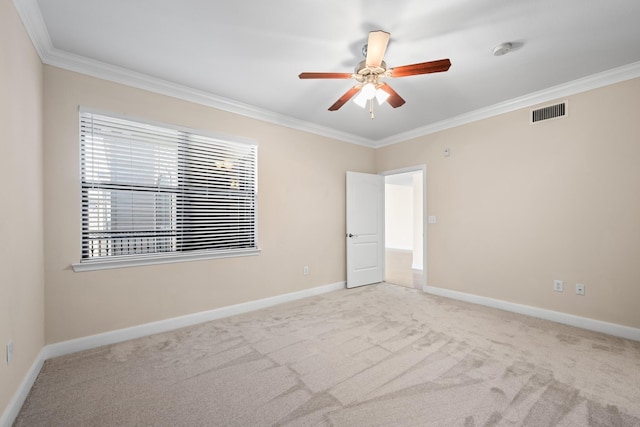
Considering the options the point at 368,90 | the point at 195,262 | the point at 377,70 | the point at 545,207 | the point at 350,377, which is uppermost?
the point at 377,70

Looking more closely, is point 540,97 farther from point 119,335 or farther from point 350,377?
point 119,335

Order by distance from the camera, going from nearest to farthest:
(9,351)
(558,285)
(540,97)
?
(9,351), (558,285), (540,97)

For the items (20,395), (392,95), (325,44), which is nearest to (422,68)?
(392,95)

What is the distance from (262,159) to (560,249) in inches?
150

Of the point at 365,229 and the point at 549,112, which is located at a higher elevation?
the point at 549,112

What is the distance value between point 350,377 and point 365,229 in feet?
10.2

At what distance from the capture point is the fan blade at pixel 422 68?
1.93 m

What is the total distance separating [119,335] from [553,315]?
473cm

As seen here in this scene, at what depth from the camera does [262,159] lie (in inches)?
152

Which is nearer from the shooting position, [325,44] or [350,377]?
[350,377]

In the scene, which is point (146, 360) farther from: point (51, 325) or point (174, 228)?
point (174, 228)

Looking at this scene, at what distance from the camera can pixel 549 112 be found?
10.8 feet

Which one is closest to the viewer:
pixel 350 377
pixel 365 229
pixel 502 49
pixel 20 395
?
pixel 20 395

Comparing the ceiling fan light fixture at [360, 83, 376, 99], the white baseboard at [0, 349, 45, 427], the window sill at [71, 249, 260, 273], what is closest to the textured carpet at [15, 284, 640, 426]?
the white baseboard at [0, 349, 45, 427]
